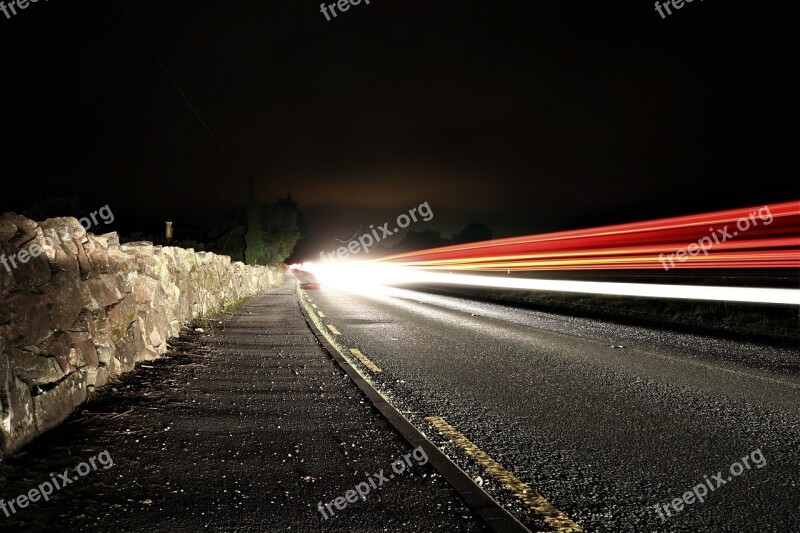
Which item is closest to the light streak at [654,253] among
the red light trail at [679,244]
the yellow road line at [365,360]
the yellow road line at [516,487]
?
the red light trail at [679,244]

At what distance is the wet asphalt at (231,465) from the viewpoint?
2.76 metres

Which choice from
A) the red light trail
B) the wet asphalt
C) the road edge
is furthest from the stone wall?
the red light trail

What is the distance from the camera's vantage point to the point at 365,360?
7.27 m

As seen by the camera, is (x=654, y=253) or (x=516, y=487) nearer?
(x=516, y=487)

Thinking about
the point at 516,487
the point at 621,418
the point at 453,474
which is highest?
the point at 453,474

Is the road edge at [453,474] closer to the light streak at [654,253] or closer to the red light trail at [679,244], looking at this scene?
the light streak at [654,253]

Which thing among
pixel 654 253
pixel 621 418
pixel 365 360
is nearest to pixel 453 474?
pixel 621 418

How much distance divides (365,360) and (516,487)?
14.1 ft

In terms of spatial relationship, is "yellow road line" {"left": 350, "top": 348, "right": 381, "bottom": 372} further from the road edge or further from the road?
the road edge

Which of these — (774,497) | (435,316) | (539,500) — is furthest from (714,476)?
(435,316)

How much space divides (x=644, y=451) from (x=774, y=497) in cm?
86

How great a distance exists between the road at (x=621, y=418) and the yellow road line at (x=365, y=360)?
0.23 ft

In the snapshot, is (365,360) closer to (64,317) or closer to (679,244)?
(64,317)

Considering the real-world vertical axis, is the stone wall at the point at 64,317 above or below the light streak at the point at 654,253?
above
